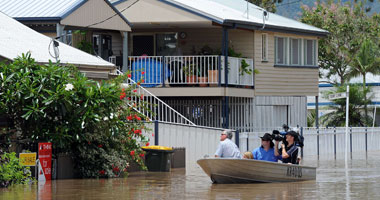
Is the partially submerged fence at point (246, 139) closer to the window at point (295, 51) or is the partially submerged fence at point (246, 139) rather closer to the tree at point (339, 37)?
the window at point (295, 51)

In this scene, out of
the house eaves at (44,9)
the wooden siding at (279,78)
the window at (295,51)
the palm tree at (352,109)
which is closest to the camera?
the house eaves at (44,9)

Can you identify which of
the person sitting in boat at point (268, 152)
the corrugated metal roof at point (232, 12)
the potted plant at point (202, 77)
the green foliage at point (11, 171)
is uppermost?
the corrugated metal roof at point (232, 12)

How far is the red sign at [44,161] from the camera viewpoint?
20438 millimetres

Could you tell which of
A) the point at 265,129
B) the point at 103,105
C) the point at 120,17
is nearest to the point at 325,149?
the point at 265,129

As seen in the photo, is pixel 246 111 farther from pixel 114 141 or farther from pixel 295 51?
pixel 114 141

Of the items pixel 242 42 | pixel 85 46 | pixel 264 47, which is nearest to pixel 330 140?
pixel 264 47

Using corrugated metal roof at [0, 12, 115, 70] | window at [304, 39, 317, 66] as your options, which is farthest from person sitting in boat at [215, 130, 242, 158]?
window at [304, 39, 317, 66]

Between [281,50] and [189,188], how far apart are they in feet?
63.3

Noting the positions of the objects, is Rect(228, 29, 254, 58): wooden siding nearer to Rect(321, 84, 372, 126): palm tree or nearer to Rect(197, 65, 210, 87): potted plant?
Rect(197, 65, 210, 87): potted plant

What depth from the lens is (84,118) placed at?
2011 centimetres

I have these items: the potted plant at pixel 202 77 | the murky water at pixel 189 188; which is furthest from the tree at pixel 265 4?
the murky water at pixel 189 188

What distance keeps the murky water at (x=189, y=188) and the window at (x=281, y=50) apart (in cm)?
1379

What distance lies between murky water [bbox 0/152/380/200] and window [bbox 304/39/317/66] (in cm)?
1523

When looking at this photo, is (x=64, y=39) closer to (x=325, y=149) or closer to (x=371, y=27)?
(x=325, y=149)
